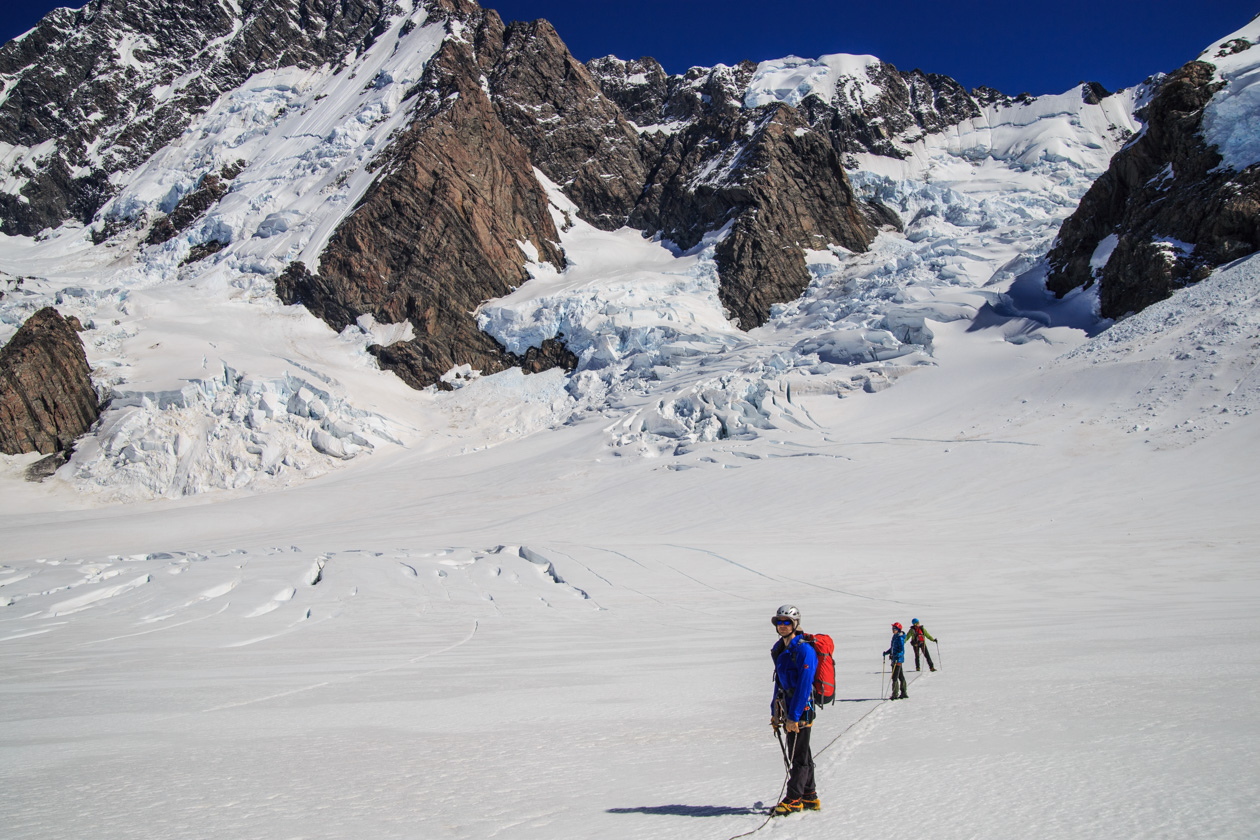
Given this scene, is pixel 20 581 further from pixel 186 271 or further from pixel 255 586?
pixel 186 271

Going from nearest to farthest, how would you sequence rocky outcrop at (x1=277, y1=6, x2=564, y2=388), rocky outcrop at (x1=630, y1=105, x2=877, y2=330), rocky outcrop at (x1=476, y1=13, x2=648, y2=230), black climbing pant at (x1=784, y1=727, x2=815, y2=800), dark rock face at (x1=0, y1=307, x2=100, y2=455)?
black climbing pant at (x1=784, y1=727, x2=815, y2=800) < dark rock face at (x1=0, y1=307, x2=100, y2=455) < rocky outcrop at (x1=277, y1=6, x2=564, y2=388) < rocky outcrop at (x1=630, y1=105, x2=877, y2=330) < rocky outcrop at (x1=476, y1=13, x2=648, y2=230)

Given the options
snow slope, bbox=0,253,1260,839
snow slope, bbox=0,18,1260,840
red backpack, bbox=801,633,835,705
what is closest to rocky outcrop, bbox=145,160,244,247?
snow slope, bbox=0,18,1260,840

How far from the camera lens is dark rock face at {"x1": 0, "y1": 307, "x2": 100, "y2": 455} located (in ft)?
141

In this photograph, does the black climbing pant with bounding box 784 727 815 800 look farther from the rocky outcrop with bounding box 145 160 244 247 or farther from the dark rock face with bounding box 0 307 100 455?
the rocky outcrop with bounding box 145 160 244 247

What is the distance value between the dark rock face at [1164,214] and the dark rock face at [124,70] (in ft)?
274

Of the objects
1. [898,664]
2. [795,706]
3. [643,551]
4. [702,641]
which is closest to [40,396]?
[643,551]

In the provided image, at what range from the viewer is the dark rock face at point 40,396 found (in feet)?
141

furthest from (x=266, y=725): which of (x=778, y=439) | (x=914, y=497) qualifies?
(x=778, y=439)

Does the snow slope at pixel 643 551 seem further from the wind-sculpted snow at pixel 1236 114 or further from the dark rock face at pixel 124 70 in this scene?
the dark rock face at pixel 124 70

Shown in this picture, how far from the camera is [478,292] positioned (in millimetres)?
62094

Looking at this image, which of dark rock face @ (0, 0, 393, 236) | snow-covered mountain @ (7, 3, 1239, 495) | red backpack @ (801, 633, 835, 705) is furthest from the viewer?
dark rock face @ (0, 0, 393, 236)

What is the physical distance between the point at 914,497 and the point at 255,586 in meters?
22.5

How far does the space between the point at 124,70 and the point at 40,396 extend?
78.9 m

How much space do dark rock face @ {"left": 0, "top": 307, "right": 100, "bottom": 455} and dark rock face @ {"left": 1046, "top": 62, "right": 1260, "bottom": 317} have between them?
60.3 meters
